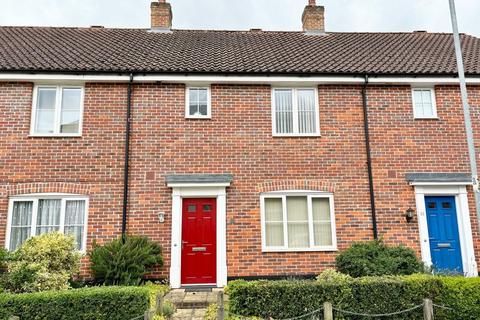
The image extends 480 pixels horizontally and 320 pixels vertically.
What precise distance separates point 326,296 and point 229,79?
6812 millimetres

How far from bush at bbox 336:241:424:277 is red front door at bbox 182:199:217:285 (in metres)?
3.53

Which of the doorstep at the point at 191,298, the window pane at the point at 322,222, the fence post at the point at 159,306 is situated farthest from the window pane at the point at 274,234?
the fence post at the point at 159,306

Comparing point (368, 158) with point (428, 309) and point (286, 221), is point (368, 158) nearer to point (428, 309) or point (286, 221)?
point (286, 221)

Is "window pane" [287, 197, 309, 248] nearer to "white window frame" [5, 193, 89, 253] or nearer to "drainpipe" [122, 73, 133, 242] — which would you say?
"drainpipe" [122, 73, 133, 242]

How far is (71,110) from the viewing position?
10.8 meters

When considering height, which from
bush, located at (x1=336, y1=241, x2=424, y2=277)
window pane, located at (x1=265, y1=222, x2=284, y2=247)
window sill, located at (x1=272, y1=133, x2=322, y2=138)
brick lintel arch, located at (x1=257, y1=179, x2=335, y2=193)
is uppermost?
window sill, located at (x1=272, y1=133, x2=322, y2=138)

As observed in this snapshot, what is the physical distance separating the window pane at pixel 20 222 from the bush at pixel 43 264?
147 centimetres

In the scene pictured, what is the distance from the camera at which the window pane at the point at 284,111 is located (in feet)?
36.6

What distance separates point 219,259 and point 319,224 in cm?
309

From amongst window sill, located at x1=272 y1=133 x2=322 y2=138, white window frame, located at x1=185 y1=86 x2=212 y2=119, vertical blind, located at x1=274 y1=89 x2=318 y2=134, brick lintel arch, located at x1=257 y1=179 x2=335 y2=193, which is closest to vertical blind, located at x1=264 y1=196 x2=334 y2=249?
brick lintel arch, located at x1=257 y1=179 x2=335 y2=193

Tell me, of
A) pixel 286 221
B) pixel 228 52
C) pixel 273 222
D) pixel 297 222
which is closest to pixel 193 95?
pixel 228 52

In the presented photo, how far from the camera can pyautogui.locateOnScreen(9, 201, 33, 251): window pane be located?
9883 mm

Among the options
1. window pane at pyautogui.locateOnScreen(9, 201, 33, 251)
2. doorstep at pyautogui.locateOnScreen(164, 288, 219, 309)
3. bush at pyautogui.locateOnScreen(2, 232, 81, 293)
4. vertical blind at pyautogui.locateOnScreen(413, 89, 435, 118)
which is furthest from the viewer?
vertical blind at pyautogui.locateOnScreen(413, 89, 435, 118)

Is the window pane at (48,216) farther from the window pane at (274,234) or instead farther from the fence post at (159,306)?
the window pane at (274,234)
